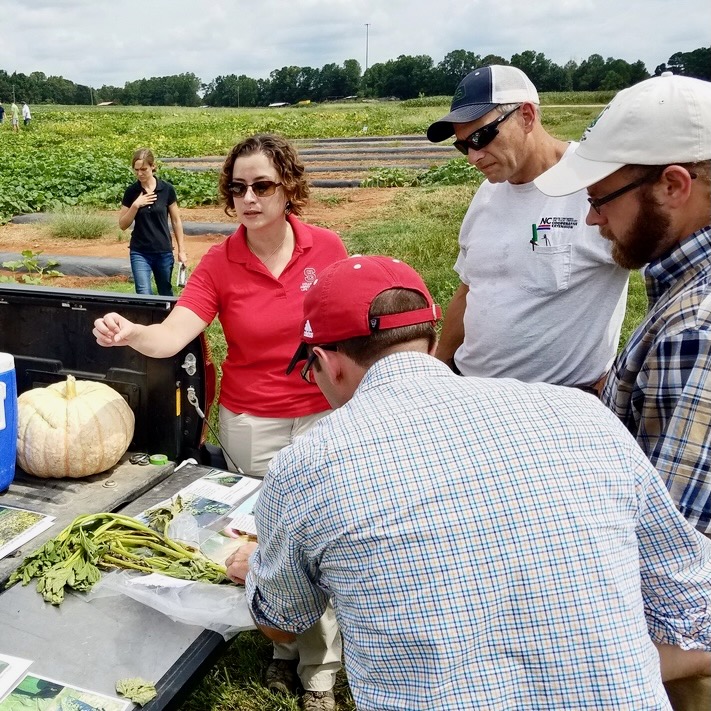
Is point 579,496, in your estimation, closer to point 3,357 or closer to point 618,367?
point 618,367

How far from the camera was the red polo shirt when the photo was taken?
2.92 metres

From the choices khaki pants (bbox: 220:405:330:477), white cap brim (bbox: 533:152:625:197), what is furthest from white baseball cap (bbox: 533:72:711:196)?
khaki pants (bbox: 220:405:330:477)

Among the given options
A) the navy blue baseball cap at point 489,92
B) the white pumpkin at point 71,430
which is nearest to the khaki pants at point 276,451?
the white pumpkin at point 71,430

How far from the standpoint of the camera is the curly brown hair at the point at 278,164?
3.04 metres

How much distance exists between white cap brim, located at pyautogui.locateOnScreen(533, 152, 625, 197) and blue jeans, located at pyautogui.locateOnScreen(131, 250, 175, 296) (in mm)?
6440

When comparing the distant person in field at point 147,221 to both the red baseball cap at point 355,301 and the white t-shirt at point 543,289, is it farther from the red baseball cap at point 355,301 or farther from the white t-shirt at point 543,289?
the red baseball cap at point 355,301

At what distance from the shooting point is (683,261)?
1.67 m

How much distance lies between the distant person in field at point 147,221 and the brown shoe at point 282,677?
221 inches

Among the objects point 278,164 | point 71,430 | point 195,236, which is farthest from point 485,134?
point 195,236

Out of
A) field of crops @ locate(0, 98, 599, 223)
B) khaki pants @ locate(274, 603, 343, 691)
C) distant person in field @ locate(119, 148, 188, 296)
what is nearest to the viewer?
khaki pants @ locate(274, 603, 343, 691)

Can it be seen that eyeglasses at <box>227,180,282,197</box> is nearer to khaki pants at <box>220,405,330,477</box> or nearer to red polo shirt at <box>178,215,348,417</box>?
red polo shirt at <box>178,215,348,417</box>

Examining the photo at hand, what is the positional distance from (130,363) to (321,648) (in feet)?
4.37

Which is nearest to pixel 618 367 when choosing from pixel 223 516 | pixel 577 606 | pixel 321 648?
pixel 577 606

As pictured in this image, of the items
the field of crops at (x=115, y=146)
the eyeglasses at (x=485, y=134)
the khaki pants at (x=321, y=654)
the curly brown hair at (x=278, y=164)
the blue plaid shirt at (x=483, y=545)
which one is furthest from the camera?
the field of crops at (x=115, y=146)
